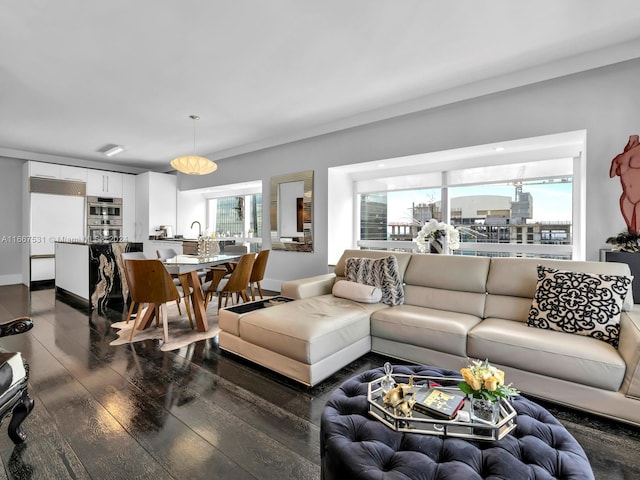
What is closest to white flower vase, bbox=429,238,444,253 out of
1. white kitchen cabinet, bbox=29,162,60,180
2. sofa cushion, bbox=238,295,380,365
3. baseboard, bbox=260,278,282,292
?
sofa cushion, bbox=238,295,380,365

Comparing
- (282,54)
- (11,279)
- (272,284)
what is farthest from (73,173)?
(282,54)

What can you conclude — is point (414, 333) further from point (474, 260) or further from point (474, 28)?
point (474, 28)

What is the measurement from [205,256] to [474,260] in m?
3.05

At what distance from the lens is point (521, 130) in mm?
3373

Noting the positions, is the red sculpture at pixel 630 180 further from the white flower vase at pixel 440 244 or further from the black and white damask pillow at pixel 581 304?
the white flower vase at pixel 440 244

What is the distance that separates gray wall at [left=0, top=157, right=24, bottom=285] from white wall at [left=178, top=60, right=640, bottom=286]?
18.9 ft

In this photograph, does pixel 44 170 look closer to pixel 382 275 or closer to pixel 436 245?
pixel 382 275

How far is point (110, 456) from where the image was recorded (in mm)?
1631

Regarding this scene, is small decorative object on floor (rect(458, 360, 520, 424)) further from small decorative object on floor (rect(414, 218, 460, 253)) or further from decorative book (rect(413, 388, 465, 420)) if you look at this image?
small decorative object on floor (rect(414, 218, 460, 253))

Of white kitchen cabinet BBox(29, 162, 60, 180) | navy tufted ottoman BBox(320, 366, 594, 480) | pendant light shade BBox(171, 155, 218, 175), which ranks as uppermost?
white kitchen cabinet BBox(29, 162, 60, 180)

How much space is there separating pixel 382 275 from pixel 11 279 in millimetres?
7443

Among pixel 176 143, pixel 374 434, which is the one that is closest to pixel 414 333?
pixel 374 434

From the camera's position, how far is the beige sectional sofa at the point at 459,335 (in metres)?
1.95

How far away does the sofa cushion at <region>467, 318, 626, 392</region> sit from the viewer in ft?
6.28
